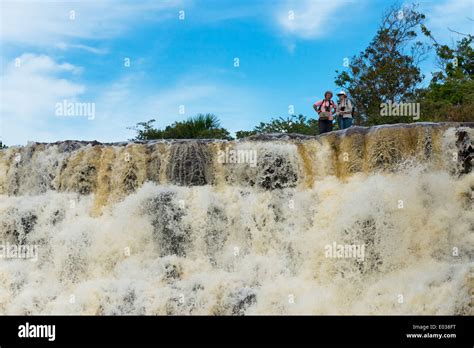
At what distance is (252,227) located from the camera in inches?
614

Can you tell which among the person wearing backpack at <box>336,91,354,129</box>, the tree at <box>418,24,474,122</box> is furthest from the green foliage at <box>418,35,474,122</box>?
the person wearing backpack at <box>336,91,354,129</box>

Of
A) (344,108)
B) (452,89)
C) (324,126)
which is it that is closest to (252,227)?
(324,126)

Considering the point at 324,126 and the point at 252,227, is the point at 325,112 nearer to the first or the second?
the point at 324,126

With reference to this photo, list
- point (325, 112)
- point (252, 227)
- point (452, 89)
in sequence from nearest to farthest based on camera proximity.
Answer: point (252, 227) → point (325, 112) → point (452, 89)

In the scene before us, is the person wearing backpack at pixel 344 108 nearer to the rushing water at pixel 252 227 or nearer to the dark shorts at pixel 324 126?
the dark shorts at pixel 324 126

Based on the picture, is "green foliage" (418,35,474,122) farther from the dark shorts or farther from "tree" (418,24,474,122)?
the dark shorts

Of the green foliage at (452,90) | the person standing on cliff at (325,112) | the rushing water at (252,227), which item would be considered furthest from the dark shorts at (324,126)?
the green foliage at (452,90)

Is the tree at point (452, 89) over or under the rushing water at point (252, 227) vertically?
over

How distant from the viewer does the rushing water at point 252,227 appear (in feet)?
46.8

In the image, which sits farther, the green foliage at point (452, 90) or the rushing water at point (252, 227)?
the green foliage at point (452, 90)

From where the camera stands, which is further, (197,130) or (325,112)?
(197,130)

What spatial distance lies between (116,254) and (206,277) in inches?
81.6
